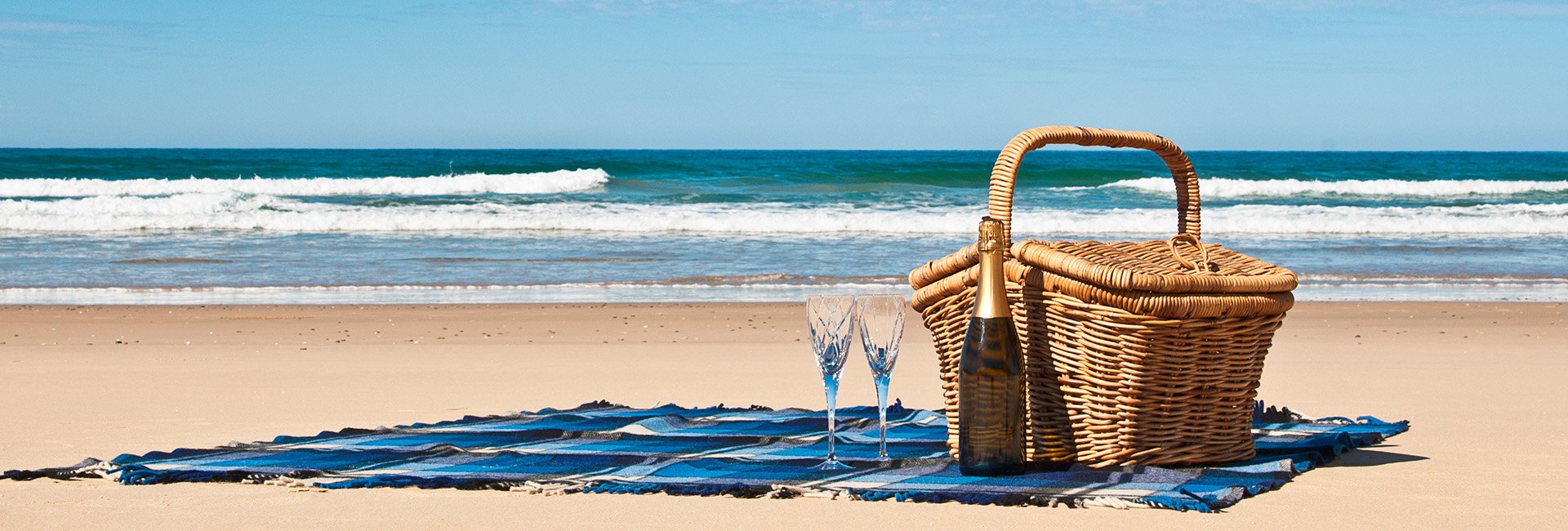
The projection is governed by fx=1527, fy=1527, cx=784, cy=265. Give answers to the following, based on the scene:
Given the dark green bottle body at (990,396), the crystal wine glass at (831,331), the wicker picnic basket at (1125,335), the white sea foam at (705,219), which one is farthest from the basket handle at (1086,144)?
the white sea foam at (705,219)

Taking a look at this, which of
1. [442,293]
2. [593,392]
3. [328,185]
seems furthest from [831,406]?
[328,185]

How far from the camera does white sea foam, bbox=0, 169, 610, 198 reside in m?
29.6

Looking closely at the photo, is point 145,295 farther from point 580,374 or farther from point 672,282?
point 580,374

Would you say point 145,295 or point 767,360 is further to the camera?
point 145,295

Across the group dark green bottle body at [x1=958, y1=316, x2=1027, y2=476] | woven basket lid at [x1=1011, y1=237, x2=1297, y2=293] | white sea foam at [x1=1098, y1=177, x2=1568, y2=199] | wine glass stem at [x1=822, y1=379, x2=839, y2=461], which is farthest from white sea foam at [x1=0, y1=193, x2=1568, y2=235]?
dark green bottle body at [x1=958, y1=316, x2=1027, y2=476]

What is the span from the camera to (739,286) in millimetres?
10438

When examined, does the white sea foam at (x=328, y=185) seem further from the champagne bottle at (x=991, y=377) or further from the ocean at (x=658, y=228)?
the champagne bottle at (x=991, y=377)

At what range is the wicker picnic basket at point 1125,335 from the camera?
2932 mm

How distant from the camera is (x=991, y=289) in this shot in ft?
9.77

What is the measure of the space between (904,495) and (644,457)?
0.67 metres

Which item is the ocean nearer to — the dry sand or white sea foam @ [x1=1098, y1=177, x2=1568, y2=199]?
white sea foam @ [x1=1098, y1=177, x2=1568, y2=199]

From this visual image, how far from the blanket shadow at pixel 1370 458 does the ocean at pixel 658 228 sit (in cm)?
607

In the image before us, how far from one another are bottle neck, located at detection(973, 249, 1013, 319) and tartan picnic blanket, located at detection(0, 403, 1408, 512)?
12.8 inches

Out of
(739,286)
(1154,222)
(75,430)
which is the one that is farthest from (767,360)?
(1154,222)
